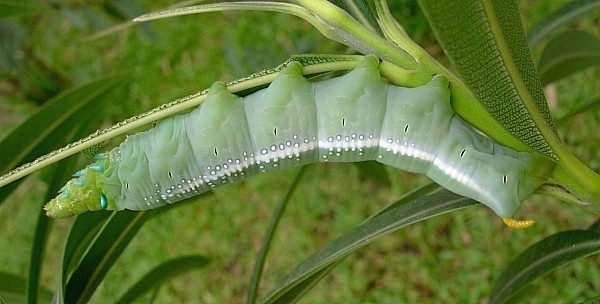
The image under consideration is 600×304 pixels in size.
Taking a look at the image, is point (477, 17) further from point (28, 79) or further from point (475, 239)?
point (28, 79)

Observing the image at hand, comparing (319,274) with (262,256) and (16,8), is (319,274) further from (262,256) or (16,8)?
(16,8)

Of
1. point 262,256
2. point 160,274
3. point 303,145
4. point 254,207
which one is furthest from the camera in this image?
point 254,207

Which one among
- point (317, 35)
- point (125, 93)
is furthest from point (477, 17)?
point (125, 93)

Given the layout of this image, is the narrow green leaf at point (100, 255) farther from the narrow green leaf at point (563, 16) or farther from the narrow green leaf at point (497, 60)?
the narrow green leaf at point (563, 16)

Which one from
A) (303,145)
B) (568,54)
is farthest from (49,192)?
(568,54)

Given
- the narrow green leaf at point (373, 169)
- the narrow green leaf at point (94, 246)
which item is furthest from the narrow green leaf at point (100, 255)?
the narrow green leaf at point (373, 169)
